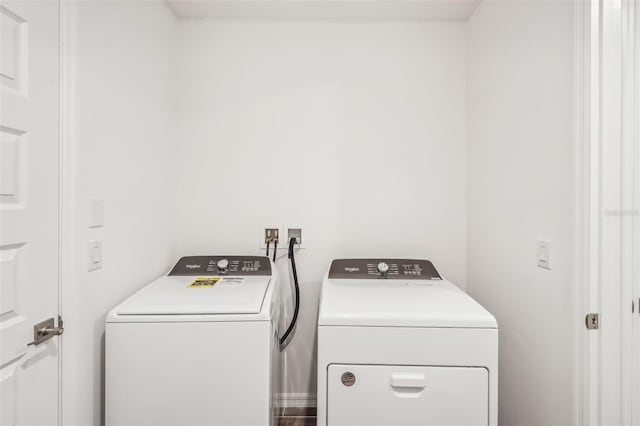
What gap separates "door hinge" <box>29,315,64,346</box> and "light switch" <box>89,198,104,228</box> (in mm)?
340

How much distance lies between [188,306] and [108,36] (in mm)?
1104

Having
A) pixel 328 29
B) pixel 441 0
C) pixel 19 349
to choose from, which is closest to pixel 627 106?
pixel 441 0

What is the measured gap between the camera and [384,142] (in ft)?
7.03

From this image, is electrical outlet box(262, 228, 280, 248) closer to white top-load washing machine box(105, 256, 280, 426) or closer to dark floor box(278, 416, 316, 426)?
white top-load washing machine box(105, 256, 280, 426)

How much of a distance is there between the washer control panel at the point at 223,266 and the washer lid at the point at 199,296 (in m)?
0.07

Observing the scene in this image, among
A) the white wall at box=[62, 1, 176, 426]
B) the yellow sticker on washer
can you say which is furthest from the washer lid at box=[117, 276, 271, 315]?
the white wall at box=[62, 1, 176, 426]

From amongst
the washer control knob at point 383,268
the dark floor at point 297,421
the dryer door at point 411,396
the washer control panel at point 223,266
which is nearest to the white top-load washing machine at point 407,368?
the dryer door at point 411,396

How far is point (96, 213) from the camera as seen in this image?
135 cm

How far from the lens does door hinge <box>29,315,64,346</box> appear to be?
1.10 meters

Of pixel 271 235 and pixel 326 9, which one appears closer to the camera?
pixel 326 9

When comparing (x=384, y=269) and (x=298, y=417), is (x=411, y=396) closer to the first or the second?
(x=384, y=269)

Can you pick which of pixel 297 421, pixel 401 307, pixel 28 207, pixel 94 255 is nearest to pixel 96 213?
pixel 94 255

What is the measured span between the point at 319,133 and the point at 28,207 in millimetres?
1451

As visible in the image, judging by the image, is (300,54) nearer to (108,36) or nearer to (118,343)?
(108,36)
